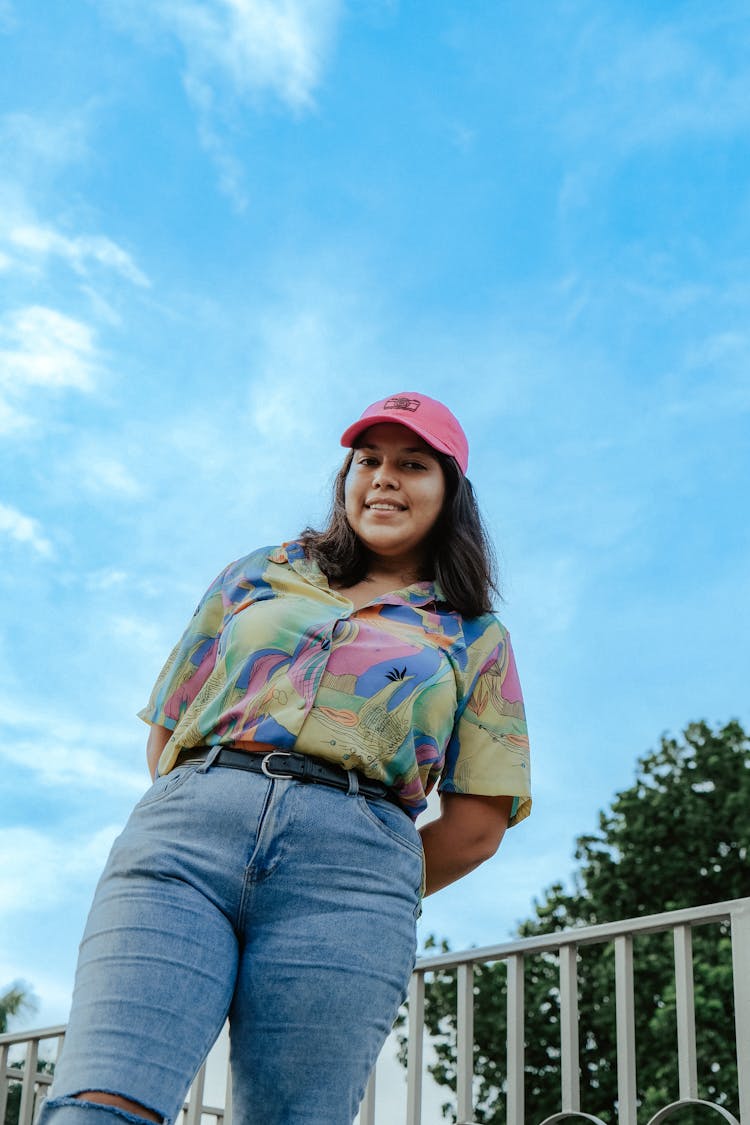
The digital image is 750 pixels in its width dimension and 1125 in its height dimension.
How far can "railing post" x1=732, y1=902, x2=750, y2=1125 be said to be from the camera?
7.64ft

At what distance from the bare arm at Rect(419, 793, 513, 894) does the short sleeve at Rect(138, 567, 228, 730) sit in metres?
0.42

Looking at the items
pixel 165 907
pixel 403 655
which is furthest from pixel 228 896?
pixel 403 655

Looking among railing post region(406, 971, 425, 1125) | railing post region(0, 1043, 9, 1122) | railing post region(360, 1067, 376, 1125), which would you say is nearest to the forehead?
railing post region(406, 971, 425, 1125)

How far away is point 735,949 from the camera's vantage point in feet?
7.86

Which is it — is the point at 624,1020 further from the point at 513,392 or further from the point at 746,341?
the point at 513,392

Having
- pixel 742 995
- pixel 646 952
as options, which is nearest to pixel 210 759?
pixel 742 995

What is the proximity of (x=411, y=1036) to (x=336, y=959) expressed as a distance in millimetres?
1744

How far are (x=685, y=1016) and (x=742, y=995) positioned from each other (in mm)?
172

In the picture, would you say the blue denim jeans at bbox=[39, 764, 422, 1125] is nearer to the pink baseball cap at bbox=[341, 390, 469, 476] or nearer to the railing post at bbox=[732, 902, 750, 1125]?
the pink baseball cap at bbox=[341, 390, 469, 476]

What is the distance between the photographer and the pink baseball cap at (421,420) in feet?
6.82

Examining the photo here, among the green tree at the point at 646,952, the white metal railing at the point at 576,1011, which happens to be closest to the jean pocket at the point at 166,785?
the white metal railing at the point at 576,1011

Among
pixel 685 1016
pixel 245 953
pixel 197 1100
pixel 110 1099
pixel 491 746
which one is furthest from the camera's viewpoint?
pixel 197 1100

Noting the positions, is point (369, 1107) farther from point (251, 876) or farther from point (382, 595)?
point (251, 876)

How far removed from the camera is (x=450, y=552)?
212 cm
